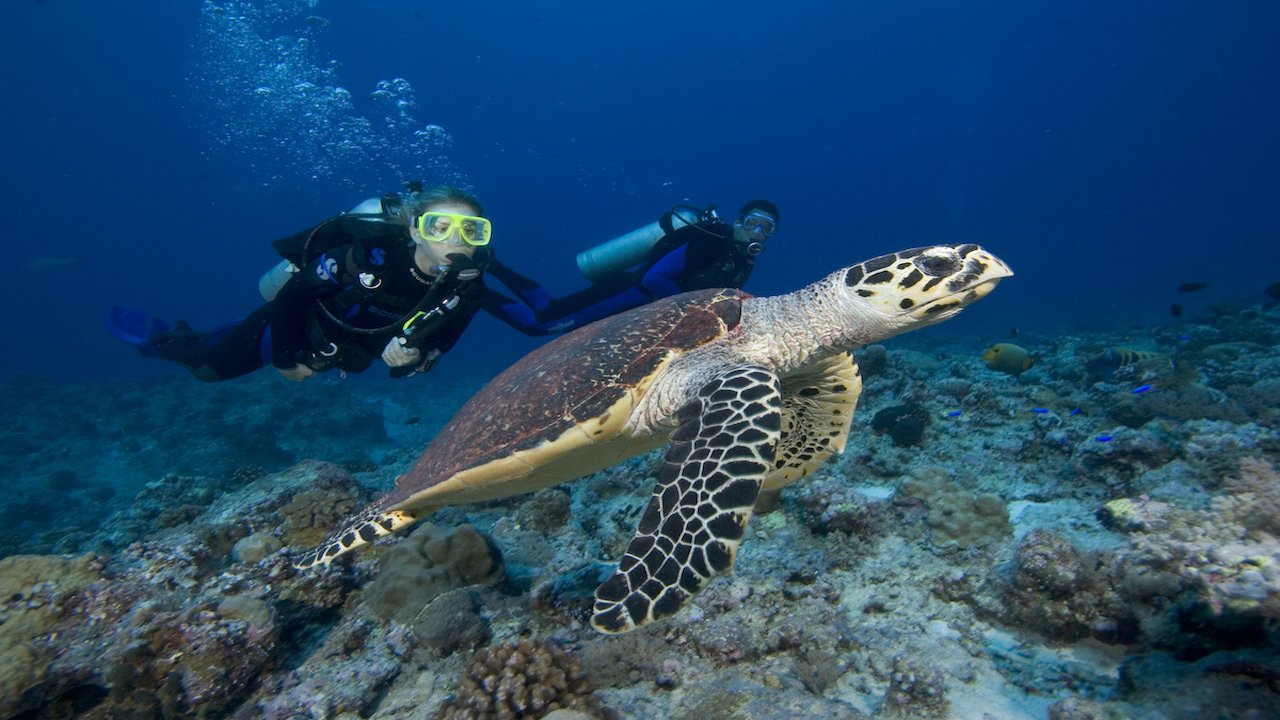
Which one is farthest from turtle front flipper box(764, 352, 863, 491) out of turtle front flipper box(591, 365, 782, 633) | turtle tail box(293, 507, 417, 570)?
turtle tail box(293, 507, 417, 570)

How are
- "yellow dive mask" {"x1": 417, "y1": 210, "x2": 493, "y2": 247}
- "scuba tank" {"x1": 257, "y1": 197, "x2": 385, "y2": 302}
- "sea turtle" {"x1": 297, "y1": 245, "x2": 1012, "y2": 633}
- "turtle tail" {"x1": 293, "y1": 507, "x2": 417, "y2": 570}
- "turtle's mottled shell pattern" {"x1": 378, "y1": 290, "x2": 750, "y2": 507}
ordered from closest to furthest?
"sea turtle" {"x1": 297, "y1": 245, "x2": 1012, "y2": 633}, "turtle's mottled shell pattern" {"x1": 378, "y1": 290, "x2": 750, "y2": 507}, "turtle tail" {"x1": 293, "y1": 507, "x2": 417, "y2": 570}, "yellow dive mask" {"x1": 417, "y1": 210, "x2": 493, "y2": 247}, "scuba tank" {"x1": 257, "y1": 197, "x2": 385, "y2": 302}

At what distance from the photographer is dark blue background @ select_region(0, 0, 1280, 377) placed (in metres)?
62.1

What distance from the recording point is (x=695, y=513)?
2369mm

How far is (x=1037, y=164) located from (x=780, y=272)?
6820cm

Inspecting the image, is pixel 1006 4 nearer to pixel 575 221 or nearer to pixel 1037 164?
pixel 1037 164

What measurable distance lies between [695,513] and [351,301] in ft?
15.2

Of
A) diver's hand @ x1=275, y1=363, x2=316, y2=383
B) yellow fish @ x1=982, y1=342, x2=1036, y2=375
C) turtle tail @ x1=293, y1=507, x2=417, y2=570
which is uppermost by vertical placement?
diver's hand @ x1=275, y1=363, x2=316, y2=383

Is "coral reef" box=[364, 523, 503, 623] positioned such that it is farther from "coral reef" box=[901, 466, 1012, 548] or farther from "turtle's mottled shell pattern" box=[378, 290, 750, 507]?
"coral reef" box=[901, 466, 1012, 548]

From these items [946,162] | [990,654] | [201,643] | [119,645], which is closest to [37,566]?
[119,645]

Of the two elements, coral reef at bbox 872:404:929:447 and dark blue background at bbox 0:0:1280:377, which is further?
dark blue background at bbox 0:0:1280:377

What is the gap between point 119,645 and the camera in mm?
2998

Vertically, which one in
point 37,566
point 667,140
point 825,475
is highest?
point 667,140

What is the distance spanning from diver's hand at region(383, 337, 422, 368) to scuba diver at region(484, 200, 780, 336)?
2.16 meters

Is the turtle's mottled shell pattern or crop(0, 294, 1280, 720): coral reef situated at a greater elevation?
the turtle's mottled shell pattern
